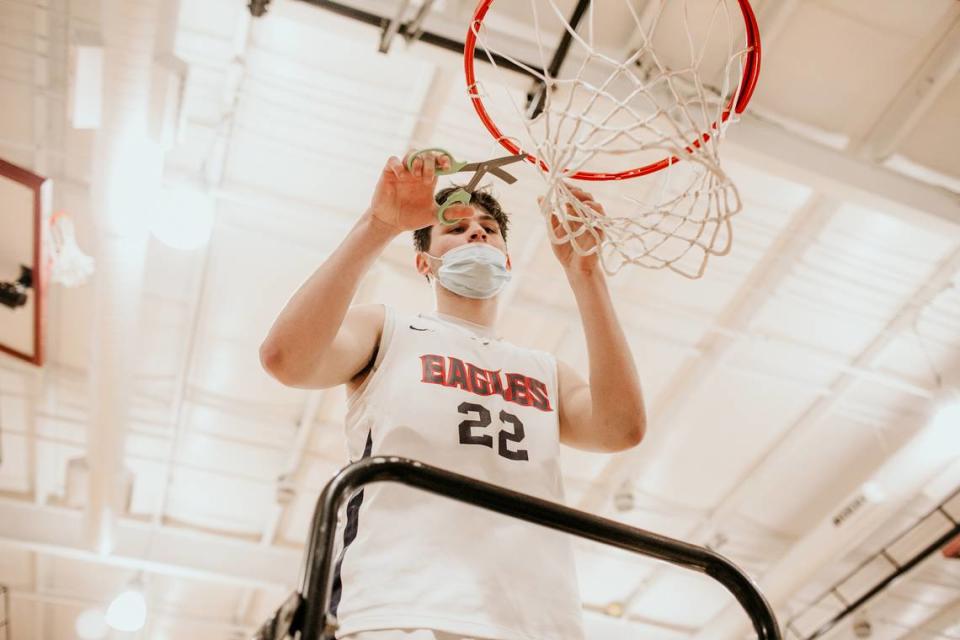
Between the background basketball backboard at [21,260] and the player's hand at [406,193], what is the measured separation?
334cm

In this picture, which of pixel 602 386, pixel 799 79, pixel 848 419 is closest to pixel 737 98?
pixel 602 386

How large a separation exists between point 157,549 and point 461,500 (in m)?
6.79

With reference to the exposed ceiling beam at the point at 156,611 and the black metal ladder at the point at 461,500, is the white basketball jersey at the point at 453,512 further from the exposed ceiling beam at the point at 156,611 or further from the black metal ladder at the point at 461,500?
the exposed ceiling beam at the point at 156,611

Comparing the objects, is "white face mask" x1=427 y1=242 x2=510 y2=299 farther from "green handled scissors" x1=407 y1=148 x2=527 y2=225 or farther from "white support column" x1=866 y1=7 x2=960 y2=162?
"white support column" x1=866 y1=7 x2=960 y2=162

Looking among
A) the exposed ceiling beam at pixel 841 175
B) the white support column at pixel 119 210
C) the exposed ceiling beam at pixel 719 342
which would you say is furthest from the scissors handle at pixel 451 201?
the exposed ceiling beam at pixel 719 342

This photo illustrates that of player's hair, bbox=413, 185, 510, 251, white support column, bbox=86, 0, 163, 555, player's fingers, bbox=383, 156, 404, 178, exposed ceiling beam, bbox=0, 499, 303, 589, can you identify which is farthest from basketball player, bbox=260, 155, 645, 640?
exposed ceiling beam, bbox=0, 499, 303, 589

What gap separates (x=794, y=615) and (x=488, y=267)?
25.2ft

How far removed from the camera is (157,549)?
685 centimetres

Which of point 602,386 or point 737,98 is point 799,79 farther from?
point 602,386

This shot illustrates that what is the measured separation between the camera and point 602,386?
1.53 metres

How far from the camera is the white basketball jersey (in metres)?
1.10

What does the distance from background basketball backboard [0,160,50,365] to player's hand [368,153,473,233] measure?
334 centimetres

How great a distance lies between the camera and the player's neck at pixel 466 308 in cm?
177

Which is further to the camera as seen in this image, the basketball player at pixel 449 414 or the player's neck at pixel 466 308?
the player's neck at pixel 466 308
